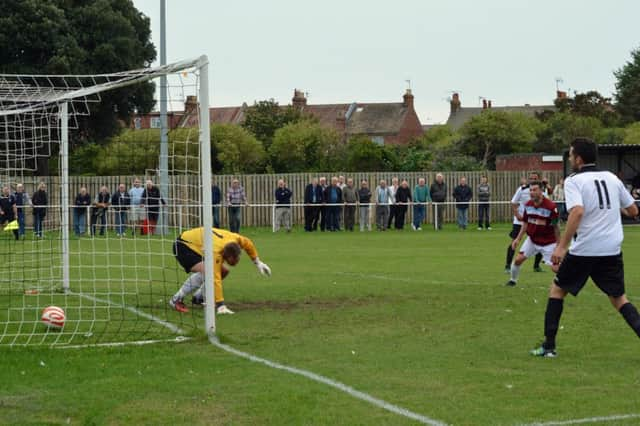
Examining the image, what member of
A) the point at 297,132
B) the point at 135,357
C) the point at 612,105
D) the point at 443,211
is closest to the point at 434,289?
the point at 135,357

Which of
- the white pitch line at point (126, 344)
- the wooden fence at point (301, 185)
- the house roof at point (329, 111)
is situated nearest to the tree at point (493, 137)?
the wooden fence at point (301, 185)

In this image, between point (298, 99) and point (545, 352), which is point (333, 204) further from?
point (298, 99)

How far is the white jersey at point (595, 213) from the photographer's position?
9258 millimetres

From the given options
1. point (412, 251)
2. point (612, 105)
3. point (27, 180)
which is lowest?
point (412, 251)

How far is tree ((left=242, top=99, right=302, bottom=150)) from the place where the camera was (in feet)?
243

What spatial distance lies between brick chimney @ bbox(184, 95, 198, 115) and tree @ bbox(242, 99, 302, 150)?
198 feet

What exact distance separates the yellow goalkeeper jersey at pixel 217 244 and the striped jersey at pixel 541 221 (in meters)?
5.12

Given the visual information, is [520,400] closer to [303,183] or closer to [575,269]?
[575,269]

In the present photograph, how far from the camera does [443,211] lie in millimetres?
39969

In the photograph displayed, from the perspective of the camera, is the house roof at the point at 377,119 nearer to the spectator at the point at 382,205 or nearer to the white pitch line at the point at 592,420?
the spectator at the point at 382,205

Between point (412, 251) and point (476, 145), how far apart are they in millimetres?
42653

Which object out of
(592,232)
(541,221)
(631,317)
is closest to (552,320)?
(631,317)

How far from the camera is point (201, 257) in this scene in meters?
13.1

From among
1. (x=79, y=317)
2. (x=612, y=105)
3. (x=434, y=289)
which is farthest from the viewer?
(x=612, y=105)
